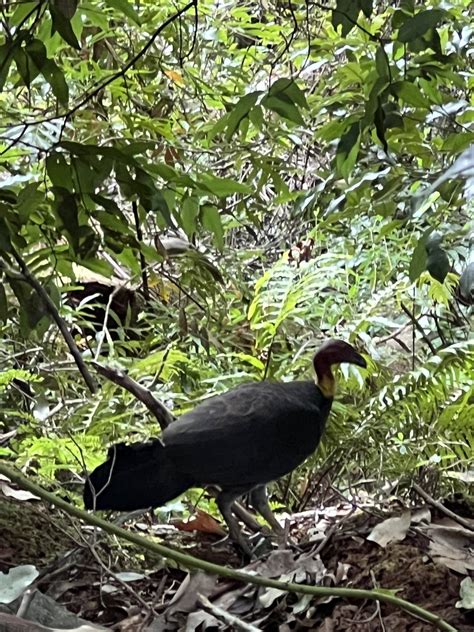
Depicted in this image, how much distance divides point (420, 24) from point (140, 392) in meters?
0.85

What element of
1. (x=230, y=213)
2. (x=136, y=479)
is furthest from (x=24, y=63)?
(x=230, y=213)

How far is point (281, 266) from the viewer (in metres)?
2.43

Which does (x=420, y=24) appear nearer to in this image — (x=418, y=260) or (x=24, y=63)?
(x=418, y=260)

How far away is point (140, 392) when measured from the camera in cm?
152

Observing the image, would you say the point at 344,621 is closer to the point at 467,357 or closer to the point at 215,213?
the point at 215,213

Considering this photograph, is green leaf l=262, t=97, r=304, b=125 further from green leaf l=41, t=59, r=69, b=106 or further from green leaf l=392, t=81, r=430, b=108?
green leaf l=41, t=59, r=69, b=106

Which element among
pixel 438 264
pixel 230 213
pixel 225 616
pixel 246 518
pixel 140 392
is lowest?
pixel 246 518

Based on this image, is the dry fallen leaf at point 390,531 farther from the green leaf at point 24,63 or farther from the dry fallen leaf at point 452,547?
the green leaf at point 24,63

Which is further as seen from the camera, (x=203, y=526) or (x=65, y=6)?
(x=203, y=526)

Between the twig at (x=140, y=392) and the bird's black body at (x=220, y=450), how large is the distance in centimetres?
7

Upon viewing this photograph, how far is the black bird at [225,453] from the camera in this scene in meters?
1.40

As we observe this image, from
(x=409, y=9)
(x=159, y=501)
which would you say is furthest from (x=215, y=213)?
(x=159, y=501)

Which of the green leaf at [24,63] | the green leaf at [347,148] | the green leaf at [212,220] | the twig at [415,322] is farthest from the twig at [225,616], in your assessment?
the twig at [415,322]

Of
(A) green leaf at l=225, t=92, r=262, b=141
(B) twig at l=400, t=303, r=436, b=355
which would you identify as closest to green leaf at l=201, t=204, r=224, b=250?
(A) green leaf at l=225, t=92, r=262, b=141
